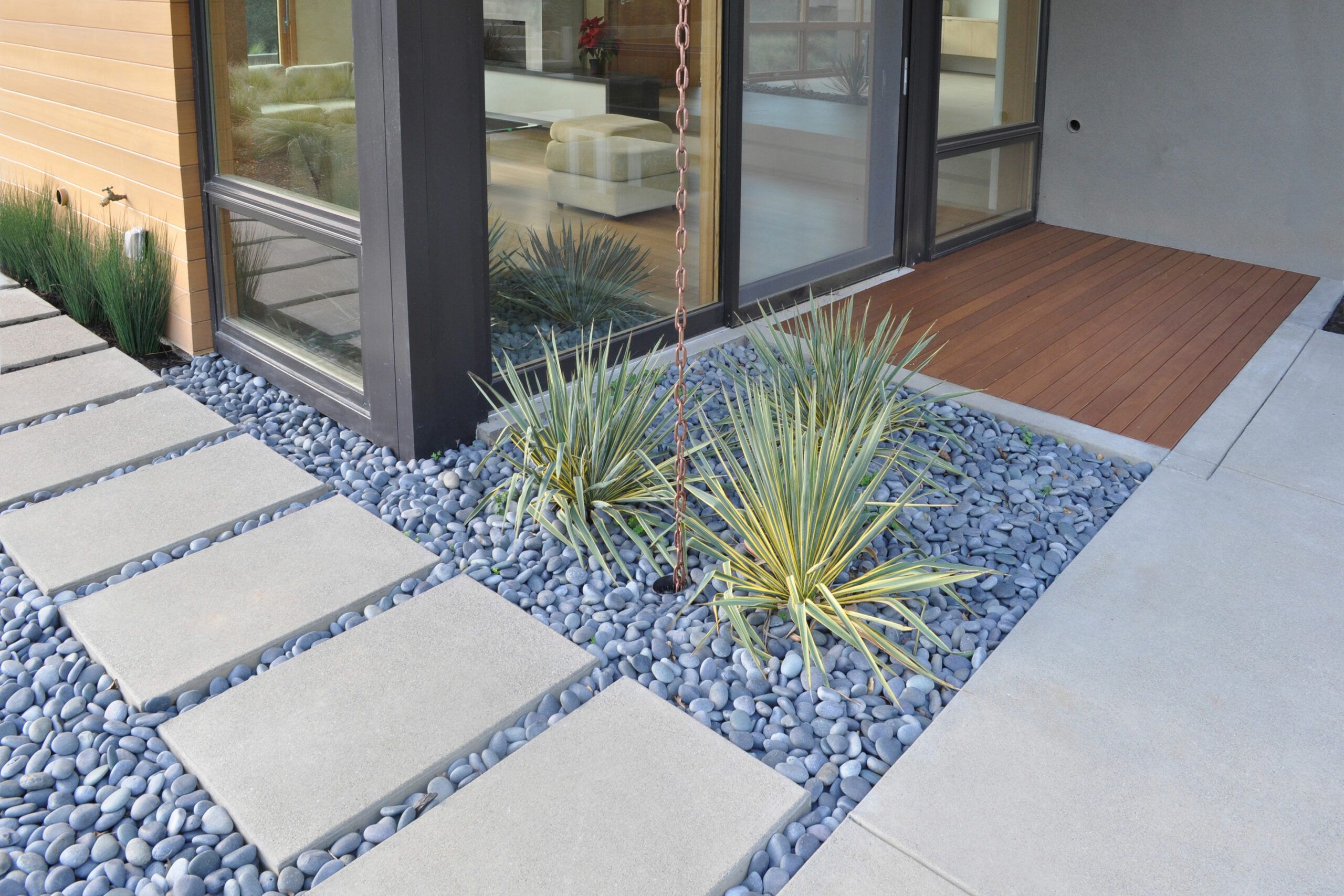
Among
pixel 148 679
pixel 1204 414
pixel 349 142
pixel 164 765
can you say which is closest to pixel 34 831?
pixel 164 765

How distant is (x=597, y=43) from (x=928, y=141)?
252cm

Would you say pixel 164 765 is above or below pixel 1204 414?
below

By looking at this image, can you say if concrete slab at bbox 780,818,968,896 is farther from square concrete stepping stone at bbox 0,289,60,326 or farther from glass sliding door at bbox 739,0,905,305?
square concrete stepping stone at bbox 0,289,60,326

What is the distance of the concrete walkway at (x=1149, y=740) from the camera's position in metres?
1.95

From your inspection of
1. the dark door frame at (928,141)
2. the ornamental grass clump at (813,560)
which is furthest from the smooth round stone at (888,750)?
the dark door frame at (928,141)

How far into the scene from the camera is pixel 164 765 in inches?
86.4

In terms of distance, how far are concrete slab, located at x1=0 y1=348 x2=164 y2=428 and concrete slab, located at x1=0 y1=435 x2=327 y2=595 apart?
691mm

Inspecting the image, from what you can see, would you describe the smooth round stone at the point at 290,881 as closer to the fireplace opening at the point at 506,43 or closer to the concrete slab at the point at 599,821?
the concrete slab at the point at 599,821

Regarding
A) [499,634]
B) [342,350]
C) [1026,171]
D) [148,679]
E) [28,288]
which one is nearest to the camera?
[148,679]

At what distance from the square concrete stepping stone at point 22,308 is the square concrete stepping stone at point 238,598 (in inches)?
93.6

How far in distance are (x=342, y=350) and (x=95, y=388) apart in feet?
3.26

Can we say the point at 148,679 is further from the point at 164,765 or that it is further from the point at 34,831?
the point at 34,831

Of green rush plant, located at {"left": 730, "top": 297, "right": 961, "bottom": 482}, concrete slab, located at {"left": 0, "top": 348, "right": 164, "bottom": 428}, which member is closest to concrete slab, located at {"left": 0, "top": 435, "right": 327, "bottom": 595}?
concrete slab, located at {"left": 0, "top": 348, "right": 164, "bottom": 428}

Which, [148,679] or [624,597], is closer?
[148,679]
